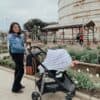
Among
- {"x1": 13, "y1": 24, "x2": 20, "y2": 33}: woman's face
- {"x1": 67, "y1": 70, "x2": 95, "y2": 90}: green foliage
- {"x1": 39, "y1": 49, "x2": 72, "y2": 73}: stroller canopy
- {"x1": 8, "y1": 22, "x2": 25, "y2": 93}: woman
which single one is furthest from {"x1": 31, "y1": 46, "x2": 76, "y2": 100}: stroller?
{"x1": 13, "y1": 24, "x2": 20, "y2": 33}: woman's face

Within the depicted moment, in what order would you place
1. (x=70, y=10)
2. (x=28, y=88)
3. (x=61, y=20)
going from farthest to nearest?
(x=61, y=20)
(x=70, y=10)
(x=28, y=88)

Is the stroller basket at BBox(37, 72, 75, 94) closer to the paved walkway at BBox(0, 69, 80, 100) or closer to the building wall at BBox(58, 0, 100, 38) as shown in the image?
the paved walkway at BBox(0, 69, 80, 100)

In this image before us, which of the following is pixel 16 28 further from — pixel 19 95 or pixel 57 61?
pixel 57 61

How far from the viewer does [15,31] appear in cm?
945

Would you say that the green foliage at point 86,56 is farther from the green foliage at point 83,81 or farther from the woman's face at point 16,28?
the woman's face at point 16,28

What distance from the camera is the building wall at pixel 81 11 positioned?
50.1 meters

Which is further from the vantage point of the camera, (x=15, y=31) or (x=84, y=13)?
(x=84, y=13)

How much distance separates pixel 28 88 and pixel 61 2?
5429 centimetres

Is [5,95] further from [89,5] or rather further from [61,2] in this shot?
[61,2]

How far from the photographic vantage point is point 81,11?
53125 millimetres

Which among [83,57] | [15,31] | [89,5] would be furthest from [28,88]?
[89,5]

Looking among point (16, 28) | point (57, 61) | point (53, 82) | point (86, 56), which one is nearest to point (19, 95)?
point (53, 82)

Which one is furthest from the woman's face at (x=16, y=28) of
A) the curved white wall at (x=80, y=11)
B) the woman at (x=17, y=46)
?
the curved white wall at (x=80, y=11)

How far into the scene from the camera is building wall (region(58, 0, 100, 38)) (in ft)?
164
